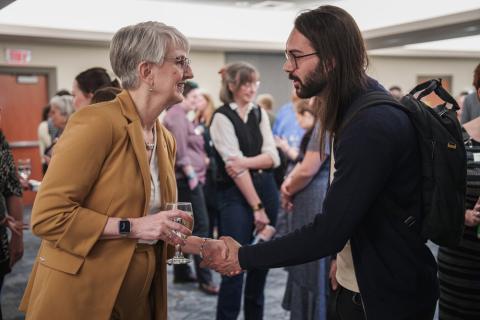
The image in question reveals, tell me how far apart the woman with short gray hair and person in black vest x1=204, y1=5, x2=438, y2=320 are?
14.7 inches

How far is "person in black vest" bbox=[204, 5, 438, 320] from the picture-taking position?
1.53 meters

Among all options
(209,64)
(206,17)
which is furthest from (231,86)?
(209,64)

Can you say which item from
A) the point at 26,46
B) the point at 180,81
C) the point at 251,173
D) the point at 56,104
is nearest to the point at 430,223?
the point at 180,81

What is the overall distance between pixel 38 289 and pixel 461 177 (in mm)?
1347

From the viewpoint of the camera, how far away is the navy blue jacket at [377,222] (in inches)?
59.9

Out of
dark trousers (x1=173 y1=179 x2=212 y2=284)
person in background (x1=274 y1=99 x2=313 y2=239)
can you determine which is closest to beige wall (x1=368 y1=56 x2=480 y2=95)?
person in background (x1=274 y1=99 x2=313 y2=239)

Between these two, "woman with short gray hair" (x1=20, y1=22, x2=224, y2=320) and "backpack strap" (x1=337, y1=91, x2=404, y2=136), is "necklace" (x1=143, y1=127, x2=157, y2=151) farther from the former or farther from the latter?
"backpack strap" (x1=337, y1=91, x2=404, y2=136)

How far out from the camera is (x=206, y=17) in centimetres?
982

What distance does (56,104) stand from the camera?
4.38 m

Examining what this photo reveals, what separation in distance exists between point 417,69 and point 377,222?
505 inches

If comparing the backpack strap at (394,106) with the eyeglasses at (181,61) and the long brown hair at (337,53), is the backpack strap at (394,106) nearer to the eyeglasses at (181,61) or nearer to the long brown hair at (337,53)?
the long brown hair at (337,53)

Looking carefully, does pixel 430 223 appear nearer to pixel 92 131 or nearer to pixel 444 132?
pixel 444 132

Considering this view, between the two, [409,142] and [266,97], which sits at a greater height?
[409,142]

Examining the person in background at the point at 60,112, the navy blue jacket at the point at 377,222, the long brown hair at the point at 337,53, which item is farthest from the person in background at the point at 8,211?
the long brown hair at the point at 337,53
